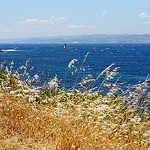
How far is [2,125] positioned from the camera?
191 inches

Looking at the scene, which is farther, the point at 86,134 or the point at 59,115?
the point at 59,115

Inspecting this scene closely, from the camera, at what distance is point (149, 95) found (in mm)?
5320

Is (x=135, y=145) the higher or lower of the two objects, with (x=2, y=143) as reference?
lower

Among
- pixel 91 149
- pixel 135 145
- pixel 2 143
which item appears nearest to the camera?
pixel 91 149

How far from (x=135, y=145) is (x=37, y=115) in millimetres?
2103

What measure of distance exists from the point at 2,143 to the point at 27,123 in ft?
2.70

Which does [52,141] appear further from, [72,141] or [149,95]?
[149,95]

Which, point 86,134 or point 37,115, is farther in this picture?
point 37,115

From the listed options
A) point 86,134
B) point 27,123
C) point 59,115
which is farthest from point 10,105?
point 86,134

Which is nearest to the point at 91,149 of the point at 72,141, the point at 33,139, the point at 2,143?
the point at 72,141

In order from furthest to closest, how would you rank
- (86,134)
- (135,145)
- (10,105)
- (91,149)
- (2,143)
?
(10,105) → (135,145) → (86,134) → (2,143) → (91,149)

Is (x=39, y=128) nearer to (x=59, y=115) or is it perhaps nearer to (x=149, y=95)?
(x=59, y=115)

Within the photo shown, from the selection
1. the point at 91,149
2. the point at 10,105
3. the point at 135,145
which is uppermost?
the point at 10,105

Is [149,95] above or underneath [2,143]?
above
